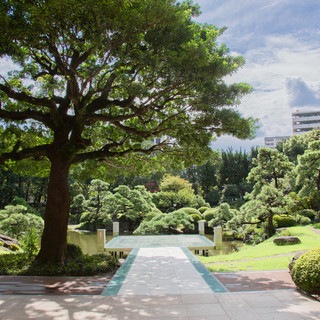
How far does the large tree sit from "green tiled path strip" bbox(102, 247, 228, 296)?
2.04 m

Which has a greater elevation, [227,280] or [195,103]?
[195,103]

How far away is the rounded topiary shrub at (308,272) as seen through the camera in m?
4.55

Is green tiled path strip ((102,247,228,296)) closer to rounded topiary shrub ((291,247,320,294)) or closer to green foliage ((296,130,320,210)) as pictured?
rounded topiary shrub ((291,247,320,294))

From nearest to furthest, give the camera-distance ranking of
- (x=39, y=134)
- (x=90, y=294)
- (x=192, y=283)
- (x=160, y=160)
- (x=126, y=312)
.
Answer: (x=126, y=312) → (x=90, y=294) → (x=192, y=283) → (x=39, y=134) → (x=160, y=160)

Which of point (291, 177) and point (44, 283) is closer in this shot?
point (44, 283)

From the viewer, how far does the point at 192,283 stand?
18.6ft

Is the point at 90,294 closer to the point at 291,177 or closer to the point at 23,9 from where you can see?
the point at 23,9

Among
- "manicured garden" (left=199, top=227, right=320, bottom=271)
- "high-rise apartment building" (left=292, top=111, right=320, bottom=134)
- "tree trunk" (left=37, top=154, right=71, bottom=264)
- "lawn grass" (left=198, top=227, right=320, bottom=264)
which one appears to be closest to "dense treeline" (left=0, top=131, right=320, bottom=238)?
"lawn grass" (left=198, top=227, right=320, bottom=264)

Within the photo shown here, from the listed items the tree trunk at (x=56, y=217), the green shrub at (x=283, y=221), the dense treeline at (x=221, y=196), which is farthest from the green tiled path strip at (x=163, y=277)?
the green shrub at (x=283, y=221)

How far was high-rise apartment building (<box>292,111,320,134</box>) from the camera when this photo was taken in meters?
72.1

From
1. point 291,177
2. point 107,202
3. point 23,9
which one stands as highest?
point 23,9

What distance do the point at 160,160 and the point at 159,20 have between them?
5.65 meters

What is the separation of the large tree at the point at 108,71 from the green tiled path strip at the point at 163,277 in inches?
80.2

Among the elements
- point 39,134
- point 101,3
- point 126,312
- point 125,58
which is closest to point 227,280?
point 126,312
